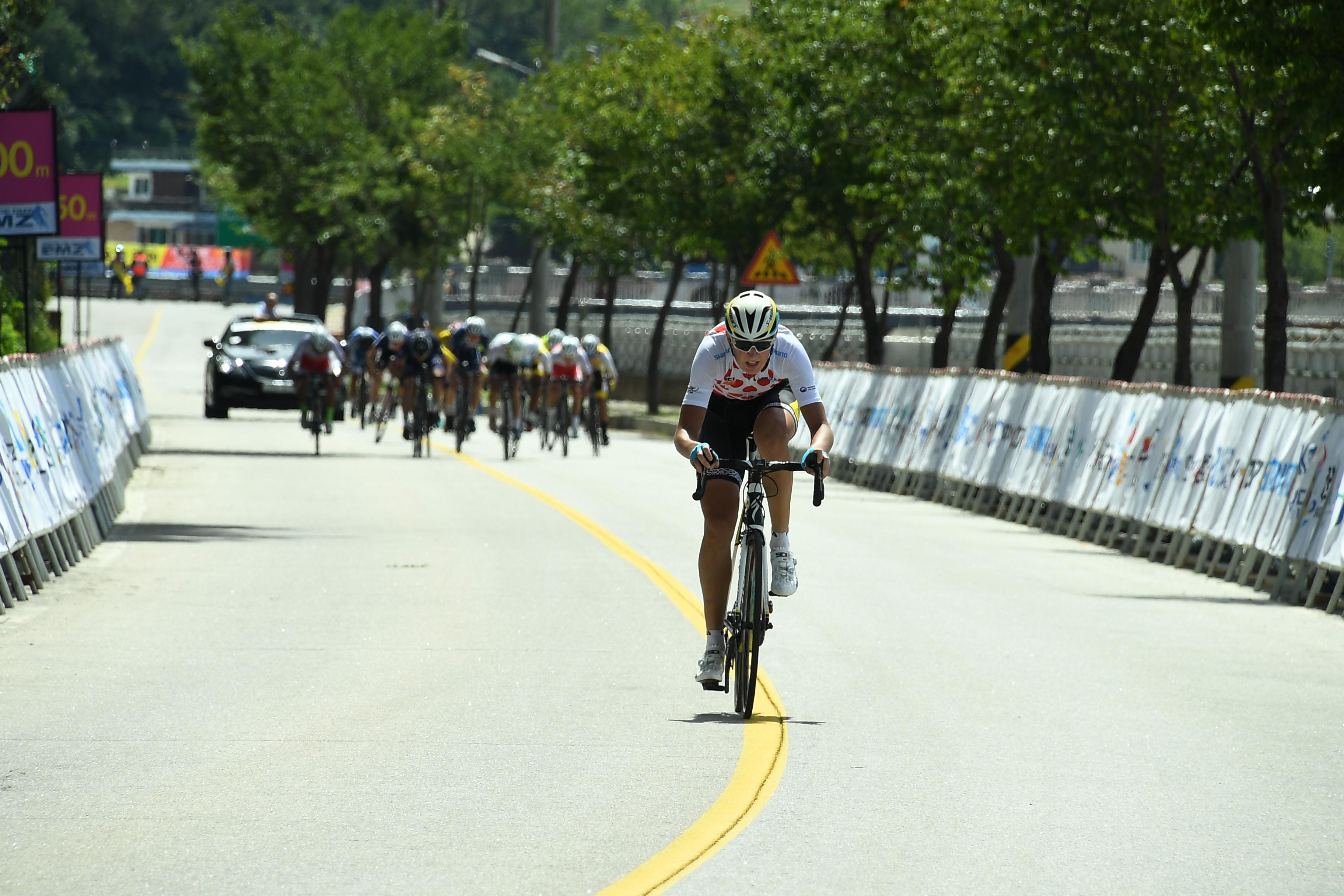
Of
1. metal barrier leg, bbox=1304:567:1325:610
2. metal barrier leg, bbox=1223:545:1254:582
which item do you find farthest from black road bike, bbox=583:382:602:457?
metal barrier leg, bbox=1304:567:1325:610

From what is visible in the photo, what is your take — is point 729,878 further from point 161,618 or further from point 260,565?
point 260,565

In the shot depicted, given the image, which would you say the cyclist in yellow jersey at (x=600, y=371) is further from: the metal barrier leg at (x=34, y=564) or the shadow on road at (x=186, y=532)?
the metal barrier leg at (x=34, y=564)

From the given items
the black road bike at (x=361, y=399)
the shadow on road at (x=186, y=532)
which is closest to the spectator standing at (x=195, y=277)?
the black road bike at (x=361, y=399)

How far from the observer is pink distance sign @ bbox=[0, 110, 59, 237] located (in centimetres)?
1962

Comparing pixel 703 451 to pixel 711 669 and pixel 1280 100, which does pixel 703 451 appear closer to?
pixel 711 669

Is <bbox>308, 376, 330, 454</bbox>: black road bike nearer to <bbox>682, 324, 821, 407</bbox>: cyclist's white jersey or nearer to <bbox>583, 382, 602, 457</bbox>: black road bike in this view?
<bbox>583, 382, 602, 457</bbox>: black road bike

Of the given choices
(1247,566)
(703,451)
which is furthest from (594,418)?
(703,451)

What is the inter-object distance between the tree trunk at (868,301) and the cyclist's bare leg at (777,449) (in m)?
28.4

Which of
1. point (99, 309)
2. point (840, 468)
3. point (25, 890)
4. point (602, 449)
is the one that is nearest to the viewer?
point (25, 890)

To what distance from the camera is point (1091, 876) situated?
265 inches

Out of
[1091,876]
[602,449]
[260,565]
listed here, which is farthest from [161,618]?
[602,449]

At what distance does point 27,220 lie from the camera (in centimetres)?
1984

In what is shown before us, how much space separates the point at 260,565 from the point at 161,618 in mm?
3020

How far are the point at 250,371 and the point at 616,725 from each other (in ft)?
86.0
